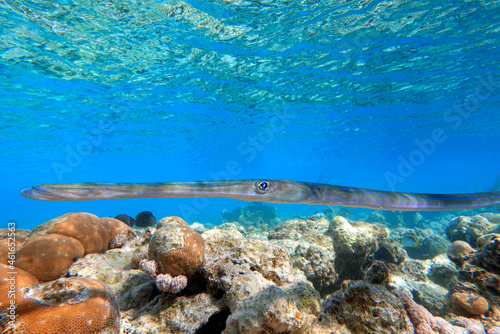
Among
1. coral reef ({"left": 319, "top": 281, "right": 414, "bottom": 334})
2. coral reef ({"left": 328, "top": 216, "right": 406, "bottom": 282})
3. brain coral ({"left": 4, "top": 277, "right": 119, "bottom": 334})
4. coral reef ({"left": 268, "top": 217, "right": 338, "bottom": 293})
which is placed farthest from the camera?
coral reef ({"left": 328, "top": 216, "right": 406, "bottom": 282})

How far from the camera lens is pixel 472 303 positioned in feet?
11.8

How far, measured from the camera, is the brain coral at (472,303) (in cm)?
356

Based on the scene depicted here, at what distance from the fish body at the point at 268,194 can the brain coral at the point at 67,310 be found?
3.60 feet

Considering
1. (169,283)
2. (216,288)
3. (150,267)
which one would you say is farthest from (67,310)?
(216,288)

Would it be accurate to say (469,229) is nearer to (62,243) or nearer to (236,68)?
(62,243)

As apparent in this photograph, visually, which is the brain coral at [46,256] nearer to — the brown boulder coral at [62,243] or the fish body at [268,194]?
the brown boulder coral at [62,243]

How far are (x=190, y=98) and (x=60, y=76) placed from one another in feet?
27.5

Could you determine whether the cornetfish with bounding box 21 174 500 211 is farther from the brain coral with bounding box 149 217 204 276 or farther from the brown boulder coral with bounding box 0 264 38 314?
the brain coral with bounding box 149 217 204 276

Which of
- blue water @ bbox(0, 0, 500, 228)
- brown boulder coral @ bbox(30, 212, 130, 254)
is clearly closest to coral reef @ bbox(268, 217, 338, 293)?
blue water @ bbox(0, 0, 500, 228)

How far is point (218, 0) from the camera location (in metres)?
9.49

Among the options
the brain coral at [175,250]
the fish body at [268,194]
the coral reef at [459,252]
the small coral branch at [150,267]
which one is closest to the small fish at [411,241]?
the coral reef at [459,252]

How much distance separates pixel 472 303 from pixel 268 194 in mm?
4055

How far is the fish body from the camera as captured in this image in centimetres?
174

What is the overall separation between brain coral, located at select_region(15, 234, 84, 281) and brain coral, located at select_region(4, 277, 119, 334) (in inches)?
62.2
